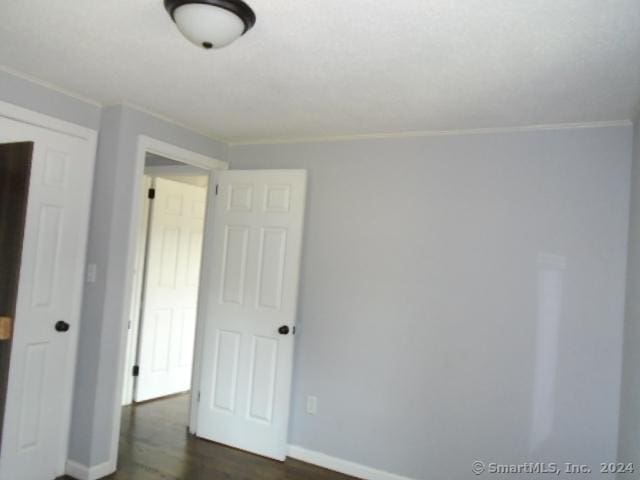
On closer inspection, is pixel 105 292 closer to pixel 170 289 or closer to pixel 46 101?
pixel 46 101

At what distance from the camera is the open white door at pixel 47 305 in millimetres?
2580

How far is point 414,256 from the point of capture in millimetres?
3029

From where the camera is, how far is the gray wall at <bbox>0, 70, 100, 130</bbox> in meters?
2.46

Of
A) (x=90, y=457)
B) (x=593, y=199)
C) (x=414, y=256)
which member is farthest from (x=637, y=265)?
(x=90, y=457)

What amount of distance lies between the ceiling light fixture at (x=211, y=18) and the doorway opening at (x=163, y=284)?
242cm

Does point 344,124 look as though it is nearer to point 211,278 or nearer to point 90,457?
point 211,278

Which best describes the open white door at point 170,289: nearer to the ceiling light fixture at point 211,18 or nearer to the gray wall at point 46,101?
the gray wall at point 46,101

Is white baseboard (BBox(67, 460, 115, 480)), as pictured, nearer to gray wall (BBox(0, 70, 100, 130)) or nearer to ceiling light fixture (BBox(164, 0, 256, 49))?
gray wall (BBox(0, 70, 100, 130))

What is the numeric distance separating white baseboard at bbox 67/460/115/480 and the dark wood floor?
0.14 ft

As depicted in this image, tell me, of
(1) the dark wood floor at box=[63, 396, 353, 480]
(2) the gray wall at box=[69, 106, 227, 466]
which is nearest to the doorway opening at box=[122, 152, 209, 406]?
(1) the dark wood floor at box=[63, 396, 353, 480]

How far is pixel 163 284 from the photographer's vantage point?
4.39m

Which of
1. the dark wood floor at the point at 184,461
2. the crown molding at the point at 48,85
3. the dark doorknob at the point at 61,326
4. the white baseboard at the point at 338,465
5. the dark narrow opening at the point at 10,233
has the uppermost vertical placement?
the crown molding at the point at 48,85

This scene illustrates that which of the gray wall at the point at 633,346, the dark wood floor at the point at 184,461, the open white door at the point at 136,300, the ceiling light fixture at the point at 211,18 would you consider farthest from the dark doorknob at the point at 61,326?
the gray wall at the point at 633,346

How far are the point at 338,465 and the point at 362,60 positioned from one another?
2.62 m
